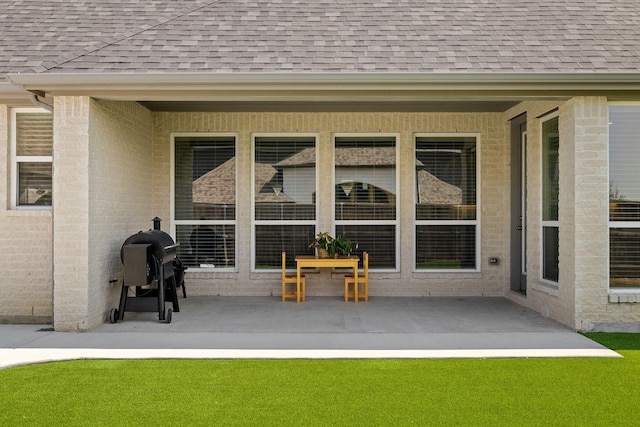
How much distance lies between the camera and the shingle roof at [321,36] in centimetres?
685

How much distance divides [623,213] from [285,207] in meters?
5.35

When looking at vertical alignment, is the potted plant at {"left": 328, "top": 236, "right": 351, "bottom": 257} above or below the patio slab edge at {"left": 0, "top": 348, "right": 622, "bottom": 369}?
above

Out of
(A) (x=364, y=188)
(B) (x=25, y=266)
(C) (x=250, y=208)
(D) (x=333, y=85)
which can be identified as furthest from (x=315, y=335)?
(B) (x=25, y=266)

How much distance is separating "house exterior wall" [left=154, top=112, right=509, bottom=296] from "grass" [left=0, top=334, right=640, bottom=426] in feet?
13.0

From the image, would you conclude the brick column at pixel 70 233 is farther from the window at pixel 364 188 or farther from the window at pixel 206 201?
the window at pixel 364 188

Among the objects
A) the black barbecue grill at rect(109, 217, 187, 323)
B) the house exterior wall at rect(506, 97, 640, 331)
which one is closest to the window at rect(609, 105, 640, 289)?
the house exterior wall at rect(506, 97, 640, 331)

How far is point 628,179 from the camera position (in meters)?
6.79

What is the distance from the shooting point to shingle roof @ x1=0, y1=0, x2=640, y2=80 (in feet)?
22.5

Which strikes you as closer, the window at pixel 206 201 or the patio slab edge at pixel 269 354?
the patio slab edge at pixel 269 354

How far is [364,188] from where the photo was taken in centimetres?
941

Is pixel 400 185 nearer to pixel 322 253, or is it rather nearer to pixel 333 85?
pixel 322 253

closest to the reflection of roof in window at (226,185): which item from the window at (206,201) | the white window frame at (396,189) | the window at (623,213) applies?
the window at (206,201)

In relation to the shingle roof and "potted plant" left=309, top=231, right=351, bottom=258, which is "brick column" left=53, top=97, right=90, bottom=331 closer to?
the shingle roof

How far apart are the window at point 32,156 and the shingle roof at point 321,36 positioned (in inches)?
31.2
